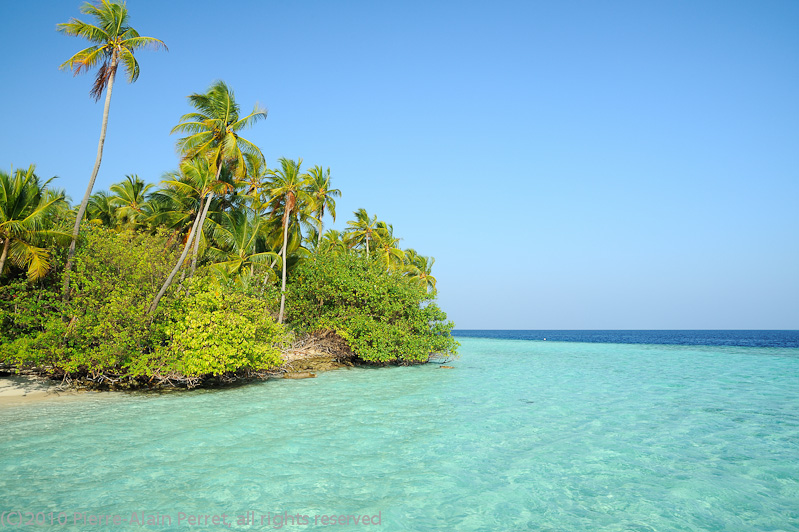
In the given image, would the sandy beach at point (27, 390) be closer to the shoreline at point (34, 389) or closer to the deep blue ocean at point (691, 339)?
the shoreline at point (34, 389)

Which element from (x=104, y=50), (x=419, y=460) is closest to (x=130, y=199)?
(x=104, y=50)

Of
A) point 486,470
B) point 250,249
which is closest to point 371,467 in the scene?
point 486,470

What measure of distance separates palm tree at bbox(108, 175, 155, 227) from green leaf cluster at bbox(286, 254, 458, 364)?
10.9 m

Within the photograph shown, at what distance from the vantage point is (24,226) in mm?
13859

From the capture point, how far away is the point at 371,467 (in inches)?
293

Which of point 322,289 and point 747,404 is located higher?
point 322,289

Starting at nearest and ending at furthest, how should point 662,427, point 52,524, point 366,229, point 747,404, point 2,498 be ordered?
point 52,524 → point 2,498 → point 662,427 → point 747,404 → point 366,229

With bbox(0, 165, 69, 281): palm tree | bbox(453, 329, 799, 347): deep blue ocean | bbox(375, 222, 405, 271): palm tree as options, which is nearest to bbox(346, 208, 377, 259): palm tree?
bbox(375, 222, 405, 271): palm tree

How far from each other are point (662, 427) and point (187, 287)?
1508 cm

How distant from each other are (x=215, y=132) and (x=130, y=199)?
50.3 ft

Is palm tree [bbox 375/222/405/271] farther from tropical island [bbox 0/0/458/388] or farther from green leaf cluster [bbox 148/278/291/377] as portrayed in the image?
green leaf cluster [bbox 148/278/291/377]

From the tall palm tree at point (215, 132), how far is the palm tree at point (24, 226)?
4493mm

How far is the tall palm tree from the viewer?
18016 mm

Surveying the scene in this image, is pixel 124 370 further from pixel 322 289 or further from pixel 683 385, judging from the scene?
pixel 683 385
